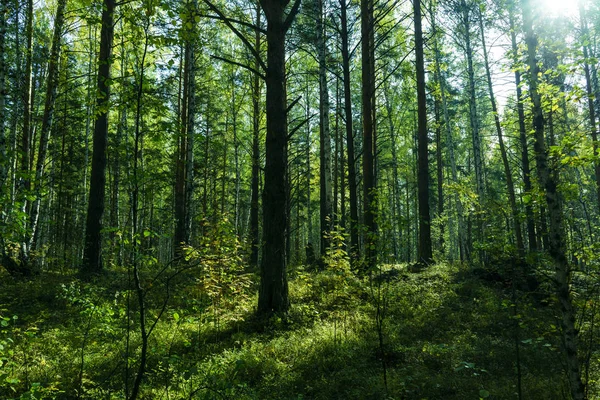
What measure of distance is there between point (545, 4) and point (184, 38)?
4741mm

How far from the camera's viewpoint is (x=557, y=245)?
12.2 feet

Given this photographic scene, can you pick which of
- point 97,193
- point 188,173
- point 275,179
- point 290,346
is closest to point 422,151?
point 275,179

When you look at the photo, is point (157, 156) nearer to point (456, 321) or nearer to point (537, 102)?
point (456, 321)

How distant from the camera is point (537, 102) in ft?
13.7

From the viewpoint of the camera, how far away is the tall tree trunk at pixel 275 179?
6199 millimetres

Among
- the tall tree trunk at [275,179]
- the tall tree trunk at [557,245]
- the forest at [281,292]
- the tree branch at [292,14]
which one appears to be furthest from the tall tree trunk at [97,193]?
the tall tree trunk at [557,245]

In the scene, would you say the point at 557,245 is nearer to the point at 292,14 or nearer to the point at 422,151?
the point at 292,14

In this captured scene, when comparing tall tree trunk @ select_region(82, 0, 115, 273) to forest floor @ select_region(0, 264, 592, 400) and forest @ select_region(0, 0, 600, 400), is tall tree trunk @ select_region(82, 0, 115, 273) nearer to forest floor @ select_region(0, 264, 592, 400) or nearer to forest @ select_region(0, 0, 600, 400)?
forest @ select_region(0, 0, 600, 400)

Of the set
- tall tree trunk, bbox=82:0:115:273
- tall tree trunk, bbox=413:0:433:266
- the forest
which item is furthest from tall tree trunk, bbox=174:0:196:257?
tall tree trunk, bbox=413:0:433:266

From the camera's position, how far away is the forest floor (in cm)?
390

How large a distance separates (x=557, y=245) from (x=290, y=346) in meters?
3.84

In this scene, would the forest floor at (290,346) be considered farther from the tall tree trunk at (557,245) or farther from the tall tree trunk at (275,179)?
the tall tree trunk at (275,179)

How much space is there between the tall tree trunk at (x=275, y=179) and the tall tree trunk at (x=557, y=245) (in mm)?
3746

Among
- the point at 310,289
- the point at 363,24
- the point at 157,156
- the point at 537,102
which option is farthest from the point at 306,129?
the point at 537,102
